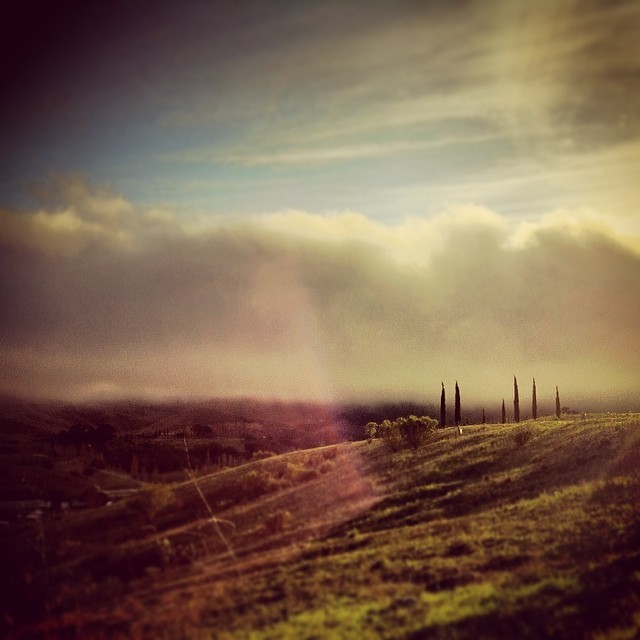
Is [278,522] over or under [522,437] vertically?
under

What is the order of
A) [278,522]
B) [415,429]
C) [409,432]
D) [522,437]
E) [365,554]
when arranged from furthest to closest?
[415,429]
[409,432]
[522,437]
[278,522]
[365,554]

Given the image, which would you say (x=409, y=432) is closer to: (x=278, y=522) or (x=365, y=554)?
(x=278, y=522)

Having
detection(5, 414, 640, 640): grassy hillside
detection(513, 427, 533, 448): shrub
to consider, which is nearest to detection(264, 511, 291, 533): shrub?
detection(5, 414, 640, 640): grassy hillside

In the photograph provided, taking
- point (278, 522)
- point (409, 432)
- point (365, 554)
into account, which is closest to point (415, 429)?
point (409, 432)

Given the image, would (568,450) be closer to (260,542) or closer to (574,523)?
(574,523)

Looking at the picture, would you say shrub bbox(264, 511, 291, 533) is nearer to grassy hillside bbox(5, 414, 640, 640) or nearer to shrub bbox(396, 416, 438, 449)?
grassy hillside bbox(5, 414, 640, 640)

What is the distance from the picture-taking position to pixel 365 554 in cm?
2877

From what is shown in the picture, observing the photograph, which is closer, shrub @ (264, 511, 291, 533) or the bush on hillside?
shrub @ (264, 511, 291, 533)

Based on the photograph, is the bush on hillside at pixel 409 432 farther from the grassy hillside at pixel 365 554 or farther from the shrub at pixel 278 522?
the shrub at pixel 278 522

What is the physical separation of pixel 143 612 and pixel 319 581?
27.8 feet

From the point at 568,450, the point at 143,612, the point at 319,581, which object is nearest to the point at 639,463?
the point at 568,450

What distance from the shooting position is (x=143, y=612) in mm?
24797

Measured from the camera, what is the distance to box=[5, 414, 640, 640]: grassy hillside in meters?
21.8

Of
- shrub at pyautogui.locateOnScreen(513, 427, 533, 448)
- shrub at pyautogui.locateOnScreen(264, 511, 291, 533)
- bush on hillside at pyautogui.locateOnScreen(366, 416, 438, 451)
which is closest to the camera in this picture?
shrub at pyautogui.locateOnScreen(264, 511, 291, 533)
